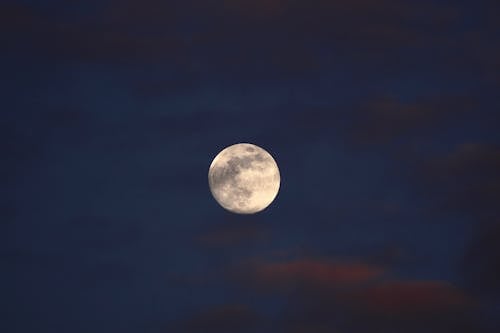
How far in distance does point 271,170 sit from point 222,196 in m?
5.65

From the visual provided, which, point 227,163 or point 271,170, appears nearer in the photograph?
point 227,163

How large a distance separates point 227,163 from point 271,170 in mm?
5994

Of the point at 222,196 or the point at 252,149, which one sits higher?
the point at 252,149

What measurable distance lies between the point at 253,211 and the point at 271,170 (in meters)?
4.04

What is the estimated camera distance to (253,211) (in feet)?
207

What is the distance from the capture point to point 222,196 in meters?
61.2

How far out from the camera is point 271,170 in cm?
6438

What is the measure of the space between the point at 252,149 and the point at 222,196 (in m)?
4.88

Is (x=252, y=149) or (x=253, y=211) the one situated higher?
(x=252, y=149)

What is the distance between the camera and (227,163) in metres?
59.7

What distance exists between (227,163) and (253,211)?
572 cm
